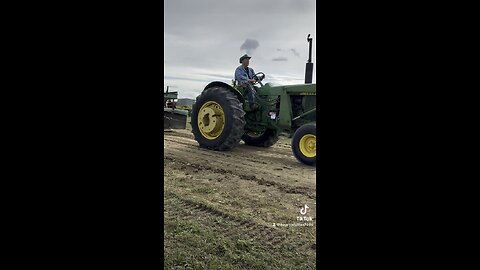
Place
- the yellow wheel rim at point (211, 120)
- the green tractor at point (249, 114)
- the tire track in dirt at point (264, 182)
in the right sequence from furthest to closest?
the yellow wheel rim at point (211, 120) → the green tractor at point (249, 114) → the tire track in dirt at point (264, 182)

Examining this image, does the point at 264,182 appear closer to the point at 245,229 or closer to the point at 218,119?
the point at 245,229

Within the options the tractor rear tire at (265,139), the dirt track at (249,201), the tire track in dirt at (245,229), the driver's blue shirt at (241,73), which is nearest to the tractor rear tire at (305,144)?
the dirt track at (249,201)

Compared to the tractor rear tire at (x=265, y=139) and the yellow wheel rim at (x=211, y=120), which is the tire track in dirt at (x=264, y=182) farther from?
the tractor rear tire at (x=265, y=139)

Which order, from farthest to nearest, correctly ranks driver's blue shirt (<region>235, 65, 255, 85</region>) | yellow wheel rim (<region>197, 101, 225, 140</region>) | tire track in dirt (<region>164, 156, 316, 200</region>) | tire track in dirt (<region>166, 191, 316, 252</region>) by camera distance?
yellow wheel rim (<region>197, 101, 225, 140</region>) → driver's blue shirt (<region>235, 65, 255, 85</region>) → tire track in dirt (<region>164, 156, 316, 200</region>) → tire track in dirt (<region>166, 191, 316, 252</region>)

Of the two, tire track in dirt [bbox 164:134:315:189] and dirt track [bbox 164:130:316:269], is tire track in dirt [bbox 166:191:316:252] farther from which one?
tire track in dirt [bbox 164:134:315:189]

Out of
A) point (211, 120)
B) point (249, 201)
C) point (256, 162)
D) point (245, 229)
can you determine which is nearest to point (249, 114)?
point (211, 120)

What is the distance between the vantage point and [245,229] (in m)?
1.51

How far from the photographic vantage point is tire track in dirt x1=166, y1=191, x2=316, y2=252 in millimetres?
1328

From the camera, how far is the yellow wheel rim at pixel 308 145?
3.37 meters

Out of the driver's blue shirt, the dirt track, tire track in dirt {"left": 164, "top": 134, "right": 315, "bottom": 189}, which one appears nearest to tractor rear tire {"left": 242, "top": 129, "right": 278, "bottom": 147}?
tire track in dirt {"left": 164, "top": 134, "right": 315, "bottom": 189}

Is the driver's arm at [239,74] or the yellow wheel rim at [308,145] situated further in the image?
the yellow wheel rim at [308,145]

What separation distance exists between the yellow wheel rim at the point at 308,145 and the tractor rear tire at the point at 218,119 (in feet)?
2.75
